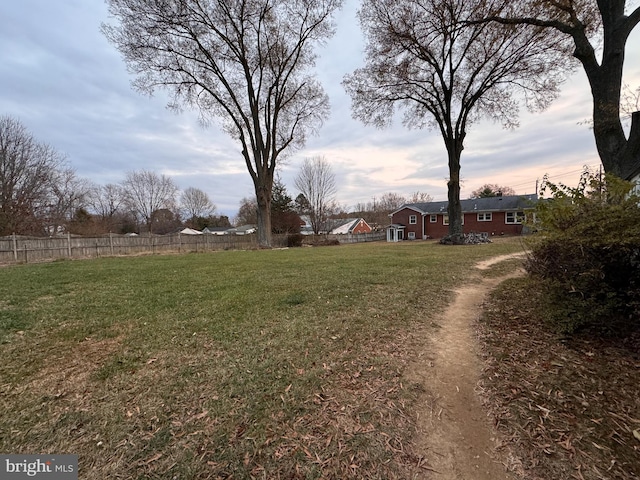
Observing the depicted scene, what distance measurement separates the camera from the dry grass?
5.62 feet

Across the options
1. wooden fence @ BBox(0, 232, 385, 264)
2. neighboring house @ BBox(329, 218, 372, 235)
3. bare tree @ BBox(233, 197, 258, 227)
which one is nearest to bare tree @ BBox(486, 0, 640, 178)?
wooden fence @ BBox(0, 232, 385, 264)

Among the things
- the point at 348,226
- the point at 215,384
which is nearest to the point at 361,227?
the point at 348,226

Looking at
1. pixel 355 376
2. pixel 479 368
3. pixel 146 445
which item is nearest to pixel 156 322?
Result: pixel 146 445

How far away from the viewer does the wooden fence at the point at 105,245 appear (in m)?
14.1

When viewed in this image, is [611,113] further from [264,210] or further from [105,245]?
[105,245]

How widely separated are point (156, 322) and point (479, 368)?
4259 mm

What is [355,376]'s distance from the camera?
2.67 meters

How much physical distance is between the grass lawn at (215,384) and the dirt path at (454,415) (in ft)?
0.53

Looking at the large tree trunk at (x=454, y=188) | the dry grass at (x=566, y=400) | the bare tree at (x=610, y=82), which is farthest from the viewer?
the large tree trunk at (x=454, y=188)

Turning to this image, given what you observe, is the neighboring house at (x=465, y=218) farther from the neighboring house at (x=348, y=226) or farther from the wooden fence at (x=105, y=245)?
the wooden fence at (x=105, y=245)

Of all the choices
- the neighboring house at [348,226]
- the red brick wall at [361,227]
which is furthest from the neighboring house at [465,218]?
the red brick wall at [361,227]

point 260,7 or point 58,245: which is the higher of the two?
point 260,7

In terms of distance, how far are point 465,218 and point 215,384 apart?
1277 inches

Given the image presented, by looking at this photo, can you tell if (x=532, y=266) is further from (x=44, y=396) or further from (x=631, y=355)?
(x=44, y=396)
